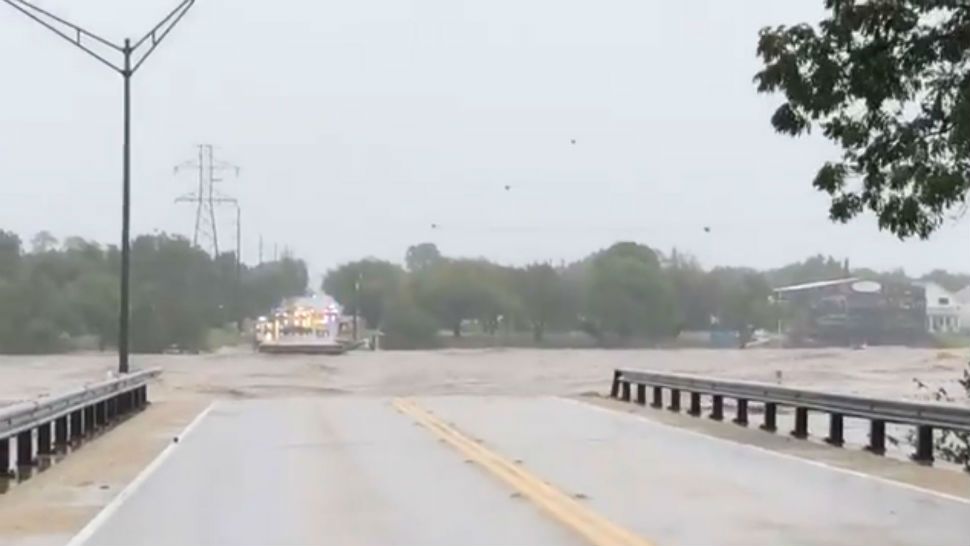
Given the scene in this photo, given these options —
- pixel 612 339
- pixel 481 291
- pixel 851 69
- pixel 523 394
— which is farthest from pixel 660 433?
pixel 481 291

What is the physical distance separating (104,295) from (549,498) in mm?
57735

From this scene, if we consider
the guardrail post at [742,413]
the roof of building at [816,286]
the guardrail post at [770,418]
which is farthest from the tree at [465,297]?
the guardrail post at [770,418]

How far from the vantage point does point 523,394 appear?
4434 centimetres

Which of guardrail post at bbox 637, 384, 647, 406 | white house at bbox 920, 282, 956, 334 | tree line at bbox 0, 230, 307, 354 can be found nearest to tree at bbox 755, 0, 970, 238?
guardrail post at bbox 637, 384, 647, 406

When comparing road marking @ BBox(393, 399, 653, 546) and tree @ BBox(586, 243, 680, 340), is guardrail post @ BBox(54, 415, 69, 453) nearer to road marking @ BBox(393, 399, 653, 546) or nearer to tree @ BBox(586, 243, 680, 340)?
road marking @ BBox(393, 399, 653, 546)

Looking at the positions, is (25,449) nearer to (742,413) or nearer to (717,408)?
(742,413)

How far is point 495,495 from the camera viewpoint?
1625 centimetres

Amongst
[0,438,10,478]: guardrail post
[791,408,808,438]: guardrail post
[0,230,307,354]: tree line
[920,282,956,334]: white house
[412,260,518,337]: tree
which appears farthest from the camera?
[412,260,518,337]: tree

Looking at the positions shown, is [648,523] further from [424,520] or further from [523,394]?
[523,394]

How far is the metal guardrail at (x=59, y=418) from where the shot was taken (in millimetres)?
19188

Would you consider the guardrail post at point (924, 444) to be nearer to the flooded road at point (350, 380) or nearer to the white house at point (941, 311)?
the flooded road at point (350, 380)

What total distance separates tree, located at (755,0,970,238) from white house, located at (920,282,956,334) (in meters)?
63.4

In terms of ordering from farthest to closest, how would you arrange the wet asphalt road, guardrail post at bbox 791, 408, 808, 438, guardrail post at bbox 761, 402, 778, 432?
1. guardrail post at bbox 761, 402, 778, 432
2. guardrail post at bbox 791, 408, 808, 438
3. the wet asphalt road

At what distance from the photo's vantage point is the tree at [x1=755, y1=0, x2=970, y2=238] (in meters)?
19.2
